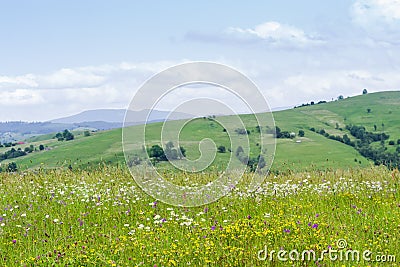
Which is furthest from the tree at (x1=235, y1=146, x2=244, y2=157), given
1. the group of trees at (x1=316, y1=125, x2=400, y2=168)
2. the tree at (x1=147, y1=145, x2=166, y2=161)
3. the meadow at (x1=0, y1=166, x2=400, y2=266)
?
the group of trees at (x1=316, y1=125, x2=400, y2=168)

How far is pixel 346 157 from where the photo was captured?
394 ft

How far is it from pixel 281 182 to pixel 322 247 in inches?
199

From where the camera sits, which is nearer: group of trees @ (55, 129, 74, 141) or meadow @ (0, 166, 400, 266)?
meadow @ (0, 166, 400, 266)

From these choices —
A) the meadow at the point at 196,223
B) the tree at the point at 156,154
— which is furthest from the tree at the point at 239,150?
the tree at the point at 156,154

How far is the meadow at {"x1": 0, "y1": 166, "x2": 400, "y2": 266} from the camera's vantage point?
6.71m

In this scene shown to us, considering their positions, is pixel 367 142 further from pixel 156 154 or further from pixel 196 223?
pixel 196 223

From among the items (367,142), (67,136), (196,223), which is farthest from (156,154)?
(67,136)

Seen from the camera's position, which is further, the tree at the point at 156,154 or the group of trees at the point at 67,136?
the group of trees at the point at 67,136

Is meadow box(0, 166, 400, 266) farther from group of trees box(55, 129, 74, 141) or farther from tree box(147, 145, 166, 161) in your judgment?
group of trees box(55, 129, 74, 141)

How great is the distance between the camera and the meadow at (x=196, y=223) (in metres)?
6.71

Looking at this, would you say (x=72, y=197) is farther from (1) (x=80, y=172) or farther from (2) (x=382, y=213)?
(2) (x=382, y=213)

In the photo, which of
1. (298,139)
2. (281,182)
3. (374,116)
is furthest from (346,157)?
(281,182)

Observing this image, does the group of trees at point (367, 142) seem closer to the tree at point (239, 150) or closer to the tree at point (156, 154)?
the tree at point (156, 154)

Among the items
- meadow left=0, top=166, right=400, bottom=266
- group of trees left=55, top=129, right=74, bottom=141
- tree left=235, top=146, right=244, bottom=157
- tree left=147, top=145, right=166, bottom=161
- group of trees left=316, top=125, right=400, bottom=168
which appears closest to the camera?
meadow left=0, top=166, right=400, bottom=266
